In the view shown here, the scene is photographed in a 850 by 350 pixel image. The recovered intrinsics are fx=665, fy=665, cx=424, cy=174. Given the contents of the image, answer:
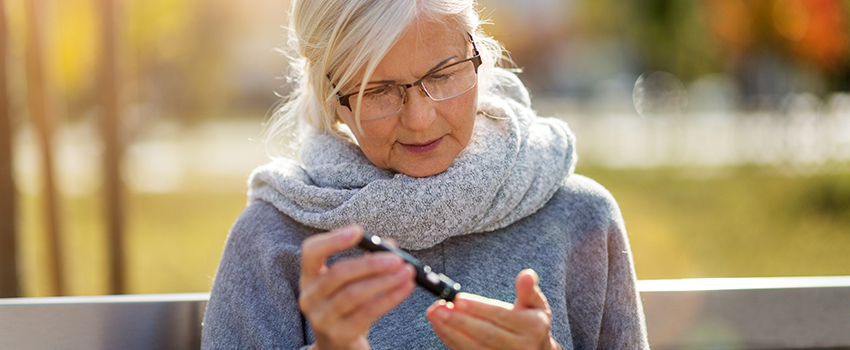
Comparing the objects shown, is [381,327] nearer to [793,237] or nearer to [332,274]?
[332,274]

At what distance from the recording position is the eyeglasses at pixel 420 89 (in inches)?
70.5

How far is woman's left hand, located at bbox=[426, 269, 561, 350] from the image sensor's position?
133 centimetres

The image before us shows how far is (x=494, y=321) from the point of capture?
1.35m

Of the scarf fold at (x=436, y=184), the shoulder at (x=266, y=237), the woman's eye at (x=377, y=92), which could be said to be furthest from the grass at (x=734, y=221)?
the woman's eye at (x=377, y=92)

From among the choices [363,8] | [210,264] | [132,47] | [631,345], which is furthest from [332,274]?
[132,47]

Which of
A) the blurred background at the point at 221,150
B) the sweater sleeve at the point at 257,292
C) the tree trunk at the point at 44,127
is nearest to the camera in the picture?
the sweater sleeve at the point at 257,292

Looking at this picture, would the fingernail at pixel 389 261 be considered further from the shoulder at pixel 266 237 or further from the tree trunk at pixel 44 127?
the tree trunk at pixel 44 127

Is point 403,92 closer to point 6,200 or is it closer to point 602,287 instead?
point 602,287

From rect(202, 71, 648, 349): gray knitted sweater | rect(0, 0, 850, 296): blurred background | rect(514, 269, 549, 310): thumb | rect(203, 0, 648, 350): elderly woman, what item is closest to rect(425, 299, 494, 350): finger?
rect(514, 269, 549, 310): thumb

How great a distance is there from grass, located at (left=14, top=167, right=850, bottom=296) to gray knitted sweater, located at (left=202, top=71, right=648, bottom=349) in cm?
249

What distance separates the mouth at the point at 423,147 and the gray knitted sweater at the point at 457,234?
8 cm

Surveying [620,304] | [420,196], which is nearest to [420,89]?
[420,196]

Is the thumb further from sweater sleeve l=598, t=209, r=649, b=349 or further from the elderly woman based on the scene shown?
sweater sleeve l=598, t=209, r=649, b=349

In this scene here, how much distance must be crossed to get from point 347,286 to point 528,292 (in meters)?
0.39
